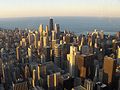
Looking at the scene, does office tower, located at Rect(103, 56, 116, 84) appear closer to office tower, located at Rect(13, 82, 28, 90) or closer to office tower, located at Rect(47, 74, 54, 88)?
office tower, located at Rect(47, 74, 54, 88)

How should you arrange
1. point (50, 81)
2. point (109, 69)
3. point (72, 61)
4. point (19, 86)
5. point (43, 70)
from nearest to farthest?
point (19, 86), point (50, 81), point (109, 69), point (43, 70), point (72, 61)

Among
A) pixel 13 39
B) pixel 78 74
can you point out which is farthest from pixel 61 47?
pixel 13 39

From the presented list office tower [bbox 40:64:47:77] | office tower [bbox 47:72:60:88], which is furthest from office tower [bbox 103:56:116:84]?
office tower [bbox 40:64:47:77]

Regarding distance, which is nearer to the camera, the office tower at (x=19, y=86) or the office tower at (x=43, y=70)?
the office tower at (x=19, y=86)

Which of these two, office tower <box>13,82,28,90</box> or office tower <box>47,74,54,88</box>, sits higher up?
office tower <box>13,82,28,90</box>

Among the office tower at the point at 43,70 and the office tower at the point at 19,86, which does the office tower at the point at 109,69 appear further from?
the office tower at the point at 19,86

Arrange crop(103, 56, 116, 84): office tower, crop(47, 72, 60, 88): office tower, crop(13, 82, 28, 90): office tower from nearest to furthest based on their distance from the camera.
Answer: crop(13, 82, 28, 90): office tower < crop(47, 72, 60, 88): office tower < crop(103, 56, 116, 84): office tower

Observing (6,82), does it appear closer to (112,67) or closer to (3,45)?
(112,67)

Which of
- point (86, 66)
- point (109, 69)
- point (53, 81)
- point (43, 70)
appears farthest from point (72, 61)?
point (53, 81)

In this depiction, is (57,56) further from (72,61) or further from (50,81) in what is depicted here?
(50,81)

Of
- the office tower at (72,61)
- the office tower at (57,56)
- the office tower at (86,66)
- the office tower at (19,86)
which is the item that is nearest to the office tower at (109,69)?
the office tower at (86,66)

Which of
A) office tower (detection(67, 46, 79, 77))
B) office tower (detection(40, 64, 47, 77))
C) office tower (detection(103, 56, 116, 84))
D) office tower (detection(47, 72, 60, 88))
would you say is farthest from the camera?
office tower (detection(67, 46, 79, 77))
